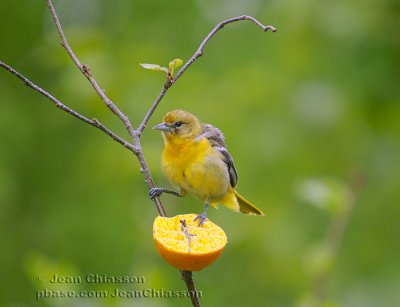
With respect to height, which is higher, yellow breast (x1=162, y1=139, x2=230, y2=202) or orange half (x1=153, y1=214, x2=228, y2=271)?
yellow breast (x1=162, y1=139, x2=230, y2=202)

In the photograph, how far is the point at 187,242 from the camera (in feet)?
6.70

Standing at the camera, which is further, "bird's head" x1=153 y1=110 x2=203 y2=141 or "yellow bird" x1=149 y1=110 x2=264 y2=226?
"bird's head" x1=153 y1=110 x2=203 y2=141

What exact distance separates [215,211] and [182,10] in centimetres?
138

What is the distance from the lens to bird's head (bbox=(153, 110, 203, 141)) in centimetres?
322

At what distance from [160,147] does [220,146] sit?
55 centimetres

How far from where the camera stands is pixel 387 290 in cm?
386

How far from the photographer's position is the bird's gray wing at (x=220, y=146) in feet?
10.9

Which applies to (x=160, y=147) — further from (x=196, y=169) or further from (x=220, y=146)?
(x=196, y=169)

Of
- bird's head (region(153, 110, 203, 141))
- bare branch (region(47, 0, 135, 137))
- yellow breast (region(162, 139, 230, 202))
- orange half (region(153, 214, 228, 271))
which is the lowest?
orange half (region(153, 214, 228, 271))

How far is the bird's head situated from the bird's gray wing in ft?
0.36

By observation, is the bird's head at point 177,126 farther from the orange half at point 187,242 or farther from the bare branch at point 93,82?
the bare branch at point 93,82

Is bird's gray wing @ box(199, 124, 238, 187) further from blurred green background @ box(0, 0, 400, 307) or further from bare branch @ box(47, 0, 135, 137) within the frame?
bare branch @ box(47, 0, 135, 137)

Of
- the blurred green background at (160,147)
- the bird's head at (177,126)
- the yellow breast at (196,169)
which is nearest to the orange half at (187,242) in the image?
the yellow breast at (196,169)

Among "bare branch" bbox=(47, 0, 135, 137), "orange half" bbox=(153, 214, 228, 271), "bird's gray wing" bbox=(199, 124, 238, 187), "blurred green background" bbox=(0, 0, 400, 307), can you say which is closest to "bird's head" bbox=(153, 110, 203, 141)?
"bird's gray wing" bbox=(199, 124, 238, 187)
